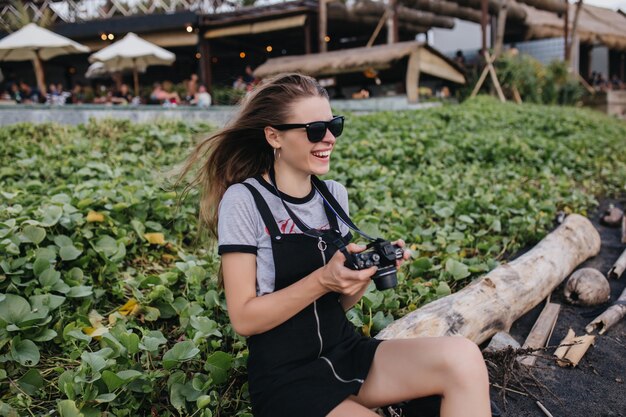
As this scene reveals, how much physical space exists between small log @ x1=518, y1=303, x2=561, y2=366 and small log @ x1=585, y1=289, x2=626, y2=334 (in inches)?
7.9

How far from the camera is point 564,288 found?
11.2 ft

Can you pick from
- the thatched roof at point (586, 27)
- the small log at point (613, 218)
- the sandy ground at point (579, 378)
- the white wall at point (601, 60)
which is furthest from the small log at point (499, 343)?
the white wall at point (601, 60)

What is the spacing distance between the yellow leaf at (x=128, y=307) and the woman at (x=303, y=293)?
1232 millimetres

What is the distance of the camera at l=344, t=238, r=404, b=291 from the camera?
4.69 feet

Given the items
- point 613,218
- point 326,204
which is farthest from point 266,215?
point 613,218

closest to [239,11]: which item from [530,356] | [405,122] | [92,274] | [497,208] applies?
[405,122]

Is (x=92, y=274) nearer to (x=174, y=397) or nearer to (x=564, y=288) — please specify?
(x=174, y=397)

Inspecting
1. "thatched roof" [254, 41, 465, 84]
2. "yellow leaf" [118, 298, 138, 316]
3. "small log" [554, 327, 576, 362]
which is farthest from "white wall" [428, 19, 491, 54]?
"yellow leaf" [118, 298, 138, 316]

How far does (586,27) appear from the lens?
2070 cm

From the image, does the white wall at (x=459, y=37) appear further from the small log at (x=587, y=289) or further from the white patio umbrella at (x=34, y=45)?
the small log at (x=587, y=289)

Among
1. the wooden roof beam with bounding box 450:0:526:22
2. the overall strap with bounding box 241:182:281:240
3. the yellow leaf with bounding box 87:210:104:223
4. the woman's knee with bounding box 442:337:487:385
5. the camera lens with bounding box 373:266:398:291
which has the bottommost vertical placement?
the woman's knee with bounding box 442:337:487:385

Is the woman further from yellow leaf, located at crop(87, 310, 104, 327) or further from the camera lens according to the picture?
yellow leaf, located at crop(87, 310, 104, 327)

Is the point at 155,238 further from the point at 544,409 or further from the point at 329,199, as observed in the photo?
the point at 544,409

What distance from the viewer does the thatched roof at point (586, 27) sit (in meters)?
19.9
